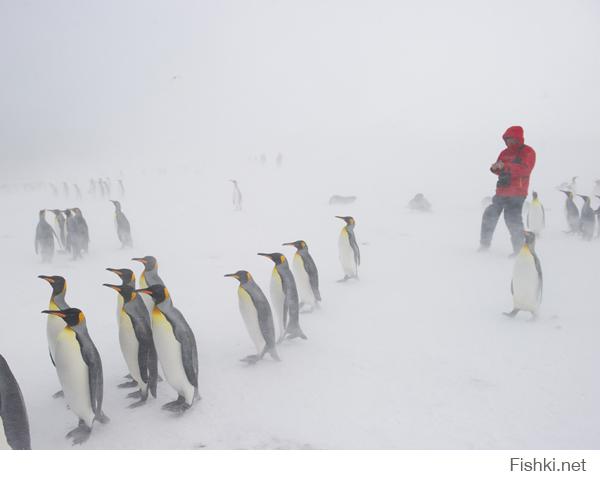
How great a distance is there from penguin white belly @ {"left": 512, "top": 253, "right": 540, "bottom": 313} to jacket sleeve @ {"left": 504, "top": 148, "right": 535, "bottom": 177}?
219 centimetres

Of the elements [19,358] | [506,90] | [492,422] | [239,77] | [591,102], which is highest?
[239,77]

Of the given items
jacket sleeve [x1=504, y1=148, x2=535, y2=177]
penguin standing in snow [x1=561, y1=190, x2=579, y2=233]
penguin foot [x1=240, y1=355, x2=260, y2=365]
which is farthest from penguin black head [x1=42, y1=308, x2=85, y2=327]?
penguin standing in snow [x1=561, y1=190, x2=579, y2=233]

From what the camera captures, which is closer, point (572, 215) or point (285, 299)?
point (285, 299)

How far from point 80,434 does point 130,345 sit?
519 millimetres

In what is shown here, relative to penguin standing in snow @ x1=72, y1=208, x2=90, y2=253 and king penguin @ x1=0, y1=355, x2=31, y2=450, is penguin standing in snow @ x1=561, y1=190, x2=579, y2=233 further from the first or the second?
penguin standing in snow @ x1=72, y1=208, x2=90, y2=253

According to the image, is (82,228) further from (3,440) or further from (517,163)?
(517,163)

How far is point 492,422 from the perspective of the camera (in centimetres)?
217

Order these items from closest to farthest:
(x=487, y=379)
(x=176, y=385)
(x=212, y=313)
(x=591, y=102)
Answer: (x=176, y=385) → (x=487, y=379) → (x=212, y=313) → (x=591, y=102)

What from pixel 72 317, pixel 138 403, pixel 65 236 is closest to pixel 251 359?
pixel 138 403

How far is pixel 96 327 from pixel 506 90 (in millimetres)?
54875

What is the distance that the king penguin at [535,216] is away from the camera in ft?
21.7

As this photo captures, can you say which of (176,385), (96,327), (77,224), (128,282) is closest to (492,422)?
(176,385)

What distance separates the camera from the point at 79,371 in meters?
2.12

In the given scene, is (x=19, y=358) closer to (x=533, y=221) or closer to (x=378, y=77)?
(x=533, y=221)
